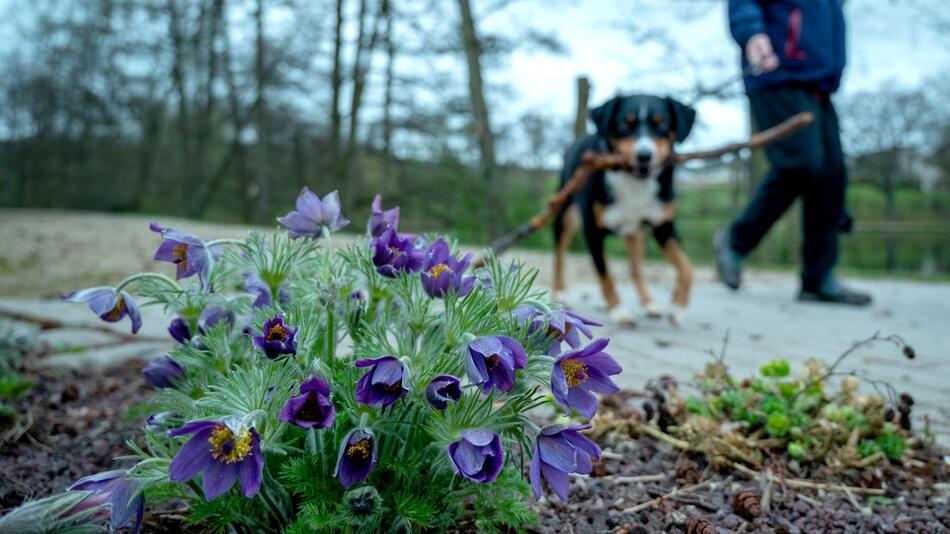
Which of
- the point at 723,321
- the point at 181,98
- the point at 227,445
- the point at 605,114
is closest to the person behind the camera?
the point at 227,445

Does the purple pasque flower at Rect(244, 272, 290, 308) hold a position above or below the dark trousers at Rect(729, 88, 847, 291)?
below

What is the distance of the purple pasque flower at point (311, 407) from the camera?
3.20 feet

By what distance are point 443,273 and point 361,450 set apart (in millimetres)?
300

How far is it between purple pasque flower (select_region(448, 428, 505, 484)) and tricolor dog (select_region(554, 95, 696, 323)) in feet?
10.0

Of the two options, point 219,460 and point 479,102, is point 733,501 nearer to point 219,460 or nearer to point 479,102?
point 219,460

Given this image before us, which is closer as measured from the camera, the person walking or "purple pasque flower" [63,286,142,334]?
"purple pasque flower" [63,286,142,334]

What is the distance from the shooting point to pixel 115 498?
1.10 metres

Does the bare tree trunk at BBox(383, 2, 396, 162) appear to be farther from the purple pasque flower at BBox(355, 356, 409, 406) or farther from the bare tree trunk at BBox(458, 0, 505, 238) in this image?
the purple pasque flower at BBox(355, 356, 409, 406)

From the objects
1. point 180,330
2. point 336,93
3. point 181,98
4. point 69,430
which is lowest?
point 69,430

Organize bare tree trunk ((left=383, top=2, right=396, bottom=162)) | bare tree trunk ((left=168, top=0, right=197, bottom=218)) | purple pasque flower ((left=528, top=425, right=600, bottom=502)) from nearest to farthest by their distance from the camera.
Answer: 1. purple pasque flower ((left=528, top=425, right=600, bottom=502))
2. bare tree trunk ((left=383, top=2, right=396, bottom=162))
3. bare tree trunk ((left=168, top=0, right=197, bottom=218))

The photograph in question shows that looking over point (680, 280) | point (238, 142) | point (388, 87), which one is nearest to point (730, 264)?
point (680, 280)

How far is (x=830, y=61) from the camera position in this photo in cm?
498

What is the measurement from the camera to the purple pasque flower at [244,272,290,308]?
1.32m

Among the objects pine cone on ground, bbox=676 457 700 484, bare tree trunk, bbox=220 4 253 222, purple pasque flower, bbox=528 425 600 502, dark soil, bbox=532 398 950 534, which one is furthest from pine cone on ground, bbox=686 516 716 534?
bare tree trunk, bbox=220 4 253 222
